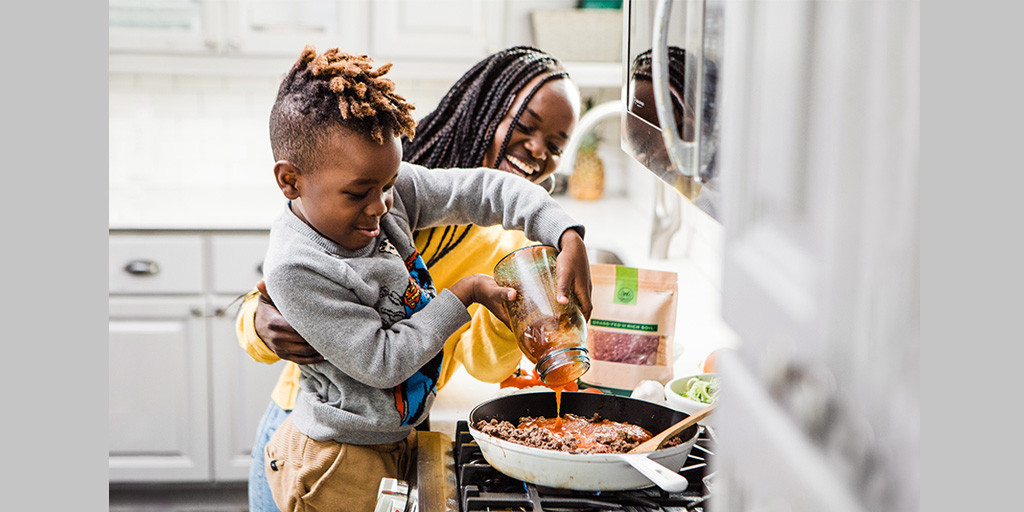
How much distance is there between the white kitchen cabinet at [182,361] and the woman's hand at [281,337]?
1.66 meters

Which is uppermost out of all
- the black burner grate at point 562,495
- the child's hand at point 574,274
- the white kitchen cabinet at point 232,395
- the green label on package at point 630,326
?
the child's hand at point 574,274

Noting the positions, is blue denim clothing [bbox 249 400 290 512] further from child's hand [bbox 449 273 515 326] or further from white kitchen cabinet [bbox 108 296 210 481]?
white kitchen cabinet [bbox 108 296 210 481]

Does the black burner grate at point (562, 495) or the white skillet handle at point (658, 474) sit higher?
the white skillet handle at point (658, 474)

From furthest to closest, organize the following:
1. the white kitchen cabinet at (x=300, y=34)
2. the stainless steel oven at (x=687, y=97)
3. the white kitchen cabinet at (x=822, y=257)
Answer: the white kitchen cabinet at (x=300, y=34), the stainless steel oven at (x=687, y=97), the white kitchen cabinet at (x=822, y=257)

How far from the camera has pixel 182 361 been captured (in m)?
3.04

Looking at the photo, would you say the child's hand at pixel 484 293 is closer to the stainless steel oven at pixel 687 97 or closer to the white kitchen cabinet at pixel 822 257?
the stainless steel oven at pixel 687 97

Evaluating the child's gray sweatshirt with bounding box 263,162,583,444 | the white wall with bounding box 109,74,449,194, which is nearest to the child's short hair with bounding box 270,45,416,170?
the child's gray sweatshirt with bounding box 263,162,583,444

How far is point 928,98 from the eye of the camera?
317 millimetres

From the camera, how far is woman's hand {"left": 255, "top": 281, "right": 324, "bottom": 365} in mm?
1207

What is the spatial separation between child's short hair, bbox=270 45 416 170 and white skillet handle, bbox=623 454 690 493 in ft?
1.56

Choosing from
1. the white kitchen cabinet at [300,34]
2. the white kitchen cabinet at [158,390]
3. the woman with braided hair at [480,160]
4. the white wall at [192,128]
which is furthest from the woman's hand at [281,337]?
the white wall at [192,128]

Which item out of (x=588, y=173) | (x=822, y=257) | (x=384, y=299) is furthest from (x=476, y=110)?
(x=588, y=173)

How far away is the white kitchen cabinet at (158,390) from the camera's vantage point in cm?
299

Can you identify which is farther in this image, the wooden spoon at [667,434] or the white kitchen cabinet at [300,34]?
the white kitchen cabinet at [300,34]
